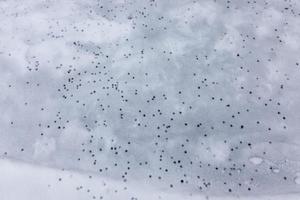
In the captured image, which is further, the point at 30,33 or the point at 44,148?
the point at 30,33

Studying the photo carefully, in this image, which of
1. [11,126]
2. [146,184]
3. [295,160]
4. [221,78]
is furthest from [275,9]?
[11,126]

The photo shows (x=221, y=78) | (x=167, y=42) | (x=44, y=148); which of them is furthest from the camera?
(x=167, y=42)

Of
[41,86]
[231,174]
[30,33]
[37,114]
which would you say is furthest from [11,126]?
[231,174]

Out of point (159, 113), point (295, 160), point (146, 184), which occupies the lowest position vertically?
point (146, 184)

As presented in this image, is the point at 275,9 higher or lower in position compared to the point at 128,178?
higher

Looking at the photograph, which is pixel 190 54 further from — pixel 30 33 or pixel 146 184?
pixel 30 33

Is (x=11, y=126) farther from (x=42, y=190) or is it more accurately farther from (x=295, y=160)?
(x=295, y=160)

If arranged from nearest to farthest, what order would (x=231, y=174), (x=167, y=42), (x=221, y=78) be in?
(x=231, y=174), (x=221, y=78), (x=167, y=42)
